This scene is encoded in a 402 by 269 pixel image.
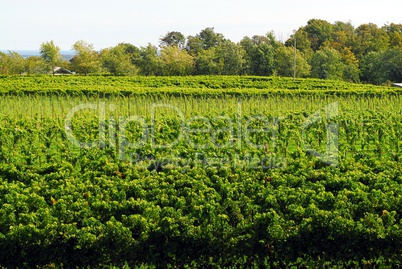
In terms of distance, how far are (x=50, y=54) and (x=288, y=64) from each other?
2546 centimetres

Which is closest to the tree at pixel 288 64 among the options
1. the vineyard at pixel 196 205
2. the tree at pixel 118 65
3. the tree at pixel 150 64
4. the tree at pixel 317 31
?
the tree at pixel 150 64

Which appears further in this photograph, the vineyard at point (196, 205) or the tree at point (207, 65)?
the tree at point (207, 65)

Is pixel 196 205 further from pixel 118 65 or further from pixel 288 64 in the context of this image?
pixel 118 65

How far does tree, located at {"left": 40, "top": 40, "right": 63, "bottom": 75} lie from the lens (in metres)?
54.3

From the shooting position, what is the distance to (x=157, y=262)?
6.63 metres

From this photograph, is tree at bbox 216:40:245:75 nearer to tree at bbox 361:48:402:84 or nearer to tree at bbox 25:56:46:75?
tree at bbox 361:48:402:84

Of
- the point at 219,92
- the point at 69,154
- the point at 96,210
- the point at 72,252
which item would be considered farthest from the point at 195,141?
the point at 219,92

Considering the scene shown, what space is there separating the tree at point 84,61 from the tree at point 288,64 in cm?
1759

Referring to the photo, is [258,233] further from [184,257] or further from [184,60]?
[184,60]

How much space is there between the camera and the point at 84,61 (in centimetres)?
5150

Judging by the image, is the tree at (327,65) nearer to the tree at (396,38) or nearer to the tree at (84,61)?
the tree at (396,38)

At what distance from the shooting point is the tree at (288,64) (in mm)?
46469

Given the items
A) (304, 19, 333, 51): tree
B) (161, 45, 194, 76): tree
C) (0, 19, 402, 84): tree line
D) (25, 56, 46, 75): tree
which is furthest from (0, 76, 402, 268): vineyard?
(304, 19, 333, 51): tree

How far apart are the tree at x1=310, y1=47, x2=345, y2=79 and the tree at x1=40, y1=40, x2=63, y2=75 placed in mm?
27336
